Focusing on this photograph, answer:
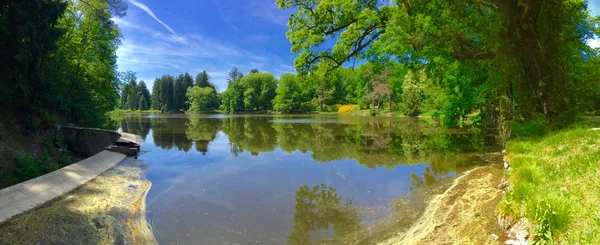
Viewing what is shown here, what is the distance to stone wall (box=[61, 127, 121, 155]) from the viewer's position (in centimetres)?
1906

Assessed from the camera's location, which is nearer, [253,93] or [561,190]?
[561,190]

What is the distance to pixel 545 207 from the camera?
3.83 metres

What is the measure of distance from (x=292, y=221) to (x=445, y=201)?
3597 millimetres

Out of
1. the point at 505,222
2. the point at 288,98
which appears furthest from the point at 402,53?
the point at 288,98

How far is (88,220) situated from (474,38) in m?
15.4

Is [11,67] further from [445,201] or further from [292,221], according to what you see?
[445,201]

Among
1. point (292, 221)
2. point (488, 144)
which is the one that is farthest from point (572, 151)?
point (488, 144)

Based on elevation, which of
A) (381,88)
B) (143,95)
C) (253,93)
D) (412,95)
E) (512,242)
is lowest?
(512,242)

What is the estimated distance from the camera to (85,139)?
19312mm

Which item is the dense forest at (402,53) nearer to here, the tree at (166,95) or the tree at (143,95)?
the tree at (166,95)

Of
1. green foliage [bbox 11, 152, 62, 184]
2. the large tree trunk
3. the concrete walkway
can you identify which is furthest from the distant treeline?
green foliage [bbox 11, 152, 62, 184]

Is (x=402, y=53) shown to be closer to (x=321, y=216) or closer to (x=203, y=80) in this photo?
(x=321, y=216)

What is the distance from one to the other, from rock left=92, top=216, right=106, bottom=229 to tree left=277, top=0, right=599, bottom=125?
1266 cm

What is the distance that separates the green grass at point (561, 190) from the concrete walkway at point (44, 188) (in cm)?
963
